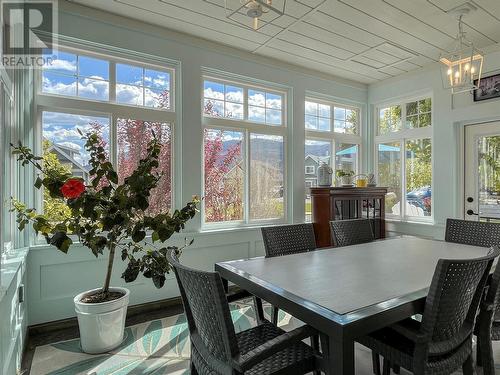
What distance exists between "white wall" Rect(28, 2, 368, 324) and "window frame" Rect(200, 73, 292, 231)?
7cm

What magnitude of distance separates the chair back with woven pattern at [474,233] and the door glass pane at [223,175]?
2.29m

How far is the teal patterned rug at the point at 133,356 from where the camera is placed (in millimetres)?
2141

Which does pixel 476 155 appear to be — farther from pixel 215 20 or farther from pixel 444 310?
pixel 215 20

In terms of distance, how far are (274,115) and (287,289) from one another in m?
3.11

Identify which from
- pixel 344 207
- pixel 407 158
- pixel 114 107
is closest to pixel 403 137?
pixel 407 158

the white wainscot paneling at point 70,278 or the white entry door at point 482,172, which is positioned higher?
the white entry door at point 482,172

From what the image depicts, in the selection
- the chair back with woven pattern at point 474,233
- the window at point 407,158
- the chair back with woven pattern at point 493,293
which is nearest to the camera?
the chair back with woven pattern at point 493,293

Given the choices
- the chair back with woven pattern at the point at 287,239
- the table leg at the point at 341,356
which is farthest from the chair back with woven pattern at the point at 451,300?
the chair back with woven pattern at the point at 287,239

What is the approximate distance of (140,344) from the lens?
2.49 m

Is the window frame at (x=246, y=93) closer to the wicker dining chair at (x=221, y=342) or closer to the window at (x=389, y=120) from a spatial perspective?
the window at (x=389, y=120)

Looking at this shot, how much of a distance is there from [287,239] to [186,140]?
1.69 meters

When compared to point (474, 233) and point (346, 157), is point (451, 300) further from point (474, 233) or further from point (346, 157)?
point (346, 157)

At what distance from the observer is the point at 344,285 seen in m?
1.55

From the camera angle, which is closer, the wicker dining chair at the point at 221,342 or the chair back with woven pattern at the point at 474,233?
the wicker dining chair at the point at 221,342
